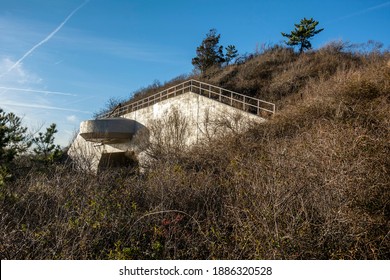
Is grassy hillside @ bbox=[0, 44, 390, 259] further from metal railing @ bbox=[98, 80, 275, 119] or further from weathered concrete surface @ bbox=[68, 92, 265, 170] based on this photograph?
metal railing @ bbox=[98, 80, 275, 119]

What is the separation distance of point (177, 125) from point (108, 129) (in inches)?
237

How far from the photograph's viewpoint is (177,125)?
65.8 feet

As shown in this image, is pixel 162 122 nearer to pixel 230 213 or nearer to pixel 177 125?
pixel 177 125

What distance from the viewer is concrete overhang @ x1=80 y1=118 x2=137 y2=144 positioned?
23438 mm

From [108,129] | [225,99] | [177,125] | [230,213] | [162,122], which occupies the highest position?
[225,99]

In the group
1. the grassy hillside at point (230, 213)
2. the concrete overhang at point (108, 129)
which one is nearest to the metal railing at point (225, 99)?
the concrete overhang at point (108, 129)

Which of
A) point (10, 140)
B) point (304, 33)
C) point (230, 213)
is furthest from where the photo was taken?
point (304, 33)

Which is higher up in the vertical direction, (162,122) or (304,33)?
(304,33)

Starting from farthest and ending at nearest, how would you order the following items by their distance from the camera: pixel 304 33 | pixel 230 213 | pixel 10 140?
pixel 304 33, pixel 10 140, pixel 230 213

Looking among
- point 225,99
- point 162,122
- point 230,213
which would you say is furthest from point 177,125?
point 230,213

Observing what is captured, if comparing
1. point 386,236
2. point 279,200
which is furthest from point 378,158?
point 279,200

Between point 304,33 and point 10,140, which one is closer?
point 10,140

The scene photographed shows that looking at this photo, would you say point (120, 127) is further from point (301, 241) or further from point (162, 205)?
point (301, 241)

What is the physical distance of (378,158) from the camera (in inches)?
296
